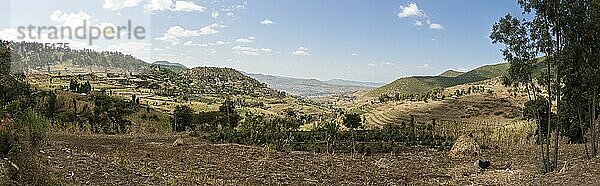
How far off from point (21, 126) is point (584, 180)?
15.2 meters

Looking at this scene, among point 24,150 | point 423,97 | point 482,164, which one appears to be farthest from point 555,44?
point 423,97

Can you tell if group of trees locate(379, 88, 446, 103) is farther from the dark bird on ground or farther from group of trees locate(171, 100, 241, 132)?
the dark bird on ground

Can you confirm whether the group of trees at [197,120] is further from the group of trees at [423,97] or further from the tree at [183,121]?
the group of trees at [423,97]

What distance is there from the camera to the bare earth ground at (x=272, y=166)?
13.7 meters

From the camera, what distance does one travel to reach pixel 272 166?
59.9 feet

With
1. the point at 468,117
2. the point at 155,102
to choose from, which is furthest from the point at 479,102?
the point at 155,102

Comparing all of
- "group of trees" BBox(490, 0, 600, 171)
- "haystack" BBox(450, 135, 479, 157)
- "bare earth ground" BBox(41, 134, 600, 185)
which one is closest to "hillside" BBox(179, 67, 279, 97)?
"bare earth ground" BBox(41, 134, 600, 185)

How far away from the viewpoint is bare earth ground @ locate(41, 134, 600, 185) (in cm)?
1368

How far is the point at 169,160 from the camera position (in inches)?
717

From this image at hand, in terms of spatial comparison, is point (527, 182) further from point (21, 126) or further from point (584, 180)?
point (21, 126)

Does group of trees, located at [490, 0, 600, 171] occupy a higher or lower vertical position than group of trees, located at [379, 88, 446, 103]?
higher

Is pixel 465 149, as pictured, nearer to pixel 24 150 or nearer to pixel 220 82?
pixel 24 150

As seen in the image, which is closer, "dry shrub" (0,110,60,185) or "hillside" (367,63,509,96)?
"dry shrub" (0,110,60,185)

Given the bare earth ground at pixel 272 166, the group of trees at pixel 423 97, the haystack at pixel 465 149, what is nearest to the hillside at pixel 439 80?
the group of trees at pixel 423 97
